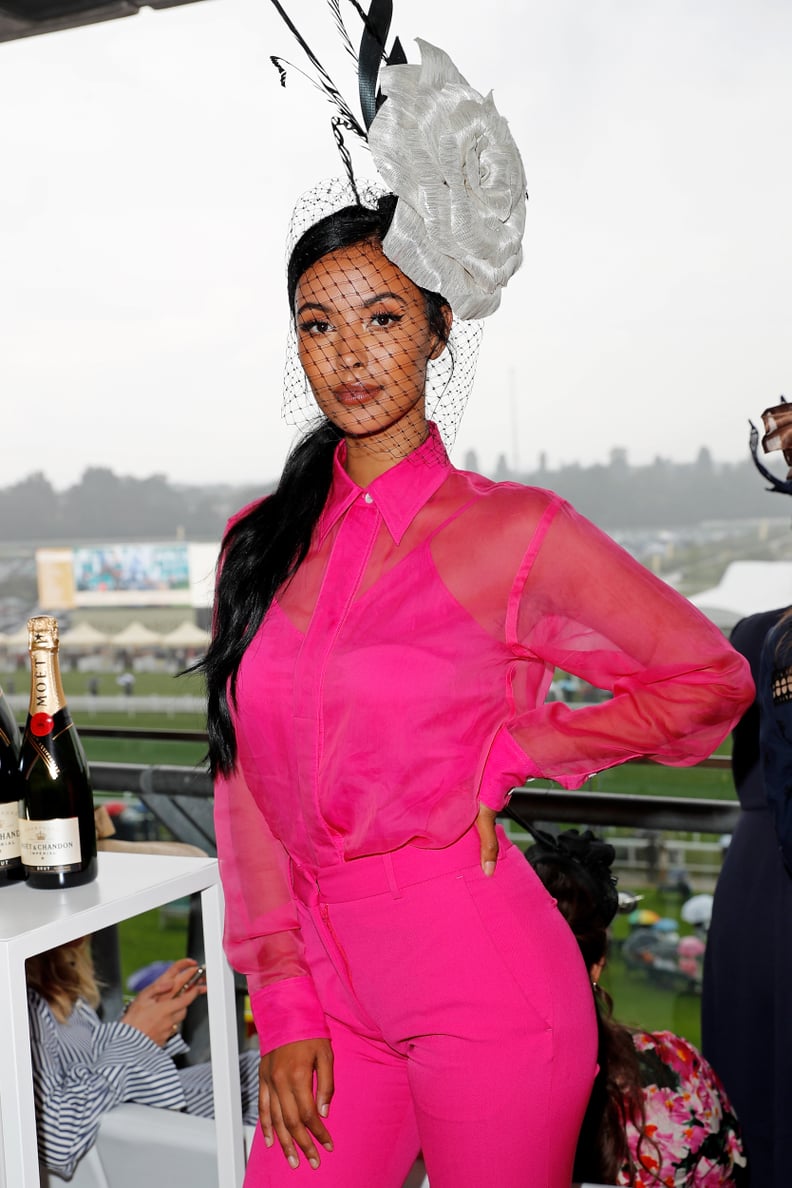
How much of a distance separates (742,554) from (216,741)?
11.6 m

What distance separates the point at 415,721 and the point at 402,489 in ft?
0.76

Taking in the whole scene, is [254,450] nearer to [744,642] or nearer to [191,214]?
[191,214]

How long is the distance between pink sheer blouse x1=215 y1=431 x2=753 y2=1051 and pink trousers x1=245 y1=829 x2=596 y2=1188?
0.05 m

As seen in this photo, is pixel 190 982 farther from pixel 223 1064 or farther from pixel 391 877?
pixel 391 877

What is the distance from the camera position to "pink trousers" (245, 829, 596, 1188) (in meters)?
1.04

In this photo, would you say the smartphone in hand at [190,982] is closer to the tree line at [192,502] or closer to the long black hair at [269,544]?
the long black hair at [269,544]

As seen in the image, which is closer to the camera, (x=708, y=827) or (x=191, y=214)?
(x=708, y=827)

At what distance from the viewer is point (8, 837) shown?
1327mm

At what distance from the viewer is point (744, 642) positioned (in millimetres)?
1920

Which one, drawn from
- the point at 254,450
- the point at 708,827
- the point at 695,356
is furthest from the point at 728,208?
the point at 708,827

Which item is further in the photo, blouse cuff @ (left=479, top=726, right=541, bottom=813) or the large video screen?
the large video screen

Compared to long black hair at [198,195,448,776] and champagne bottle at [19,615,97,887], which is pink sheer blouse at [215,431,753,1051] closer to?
long black hair at [198,195,448,776]

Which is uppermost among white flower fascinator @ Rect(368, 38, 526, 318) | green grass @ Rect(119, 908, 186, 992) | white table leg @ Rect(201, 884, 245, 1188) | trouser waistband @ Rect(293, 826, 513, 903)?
white flower fascinator @ Rect(368, 38, 526, 318)

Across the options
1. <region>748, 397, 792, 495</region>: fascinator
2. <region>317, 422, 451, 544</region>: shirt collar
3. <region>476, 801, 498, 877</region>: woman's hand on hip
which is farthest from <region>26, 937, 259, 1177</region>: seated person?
<region>748, 397, 792, 495</region>: fascinator
